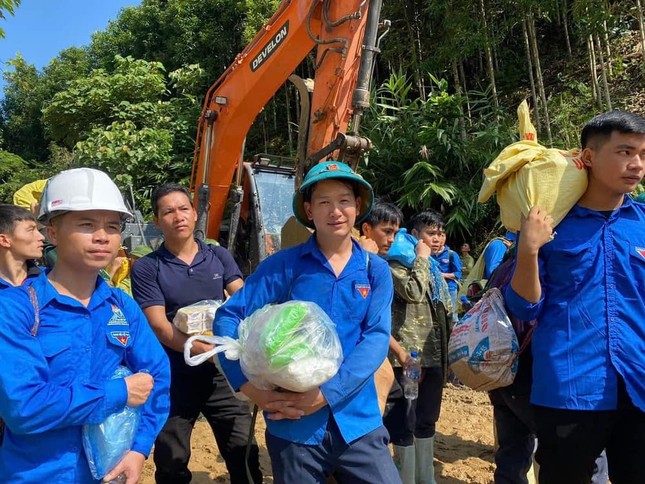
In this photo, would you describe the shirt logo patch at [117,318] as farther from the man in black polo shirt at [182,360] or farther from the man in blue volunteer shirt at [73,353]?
the man in black polo shirt at [182,360]

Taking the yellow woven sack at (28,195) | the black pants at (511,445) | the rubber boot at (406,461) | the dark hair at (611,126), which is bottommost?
the rubber boot at (406,461)

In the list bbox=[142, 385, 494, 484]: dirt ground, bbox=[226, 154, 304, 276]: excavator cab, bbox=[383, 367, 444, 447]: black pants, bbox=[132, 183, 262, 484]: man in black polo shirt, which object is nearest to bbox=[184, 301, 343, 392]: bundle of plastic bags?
bbox=[132, 183, 262, 484]: man in black polo shirt

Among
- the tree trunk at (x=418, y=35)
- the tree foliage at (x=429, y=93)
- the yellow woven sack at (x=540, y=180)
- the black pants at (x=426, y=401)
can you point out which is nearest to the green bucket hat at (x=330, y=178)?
the yellow woven sack at (x=540, y=180)

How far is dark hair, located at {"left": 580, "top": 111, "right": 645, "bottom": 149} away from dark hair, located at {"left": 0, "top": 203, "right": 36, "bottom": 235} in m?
2.97

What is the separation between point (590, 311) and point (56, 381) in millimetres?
1828

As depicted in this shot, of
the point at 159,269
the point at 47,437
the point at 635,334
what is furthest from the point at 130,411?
the point at 635,334

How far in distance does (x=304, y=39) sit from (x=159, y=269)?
3.03 m

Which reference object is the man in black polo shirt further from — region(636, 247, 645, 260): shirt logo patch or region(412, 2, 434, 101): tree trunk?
region(412, 2, 434, 101): tree trunk

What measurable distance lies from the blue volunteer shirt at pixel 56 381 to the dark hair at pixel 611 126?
1.85 meters

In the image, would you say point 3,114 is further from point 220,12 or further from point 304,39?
point 304,39

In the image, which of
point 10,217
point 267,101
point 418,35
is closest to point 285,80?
point 267,101

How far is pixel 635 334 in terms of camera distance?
1937mm

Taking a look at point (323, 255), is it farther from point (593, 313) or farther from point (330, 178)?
point (593, 313)

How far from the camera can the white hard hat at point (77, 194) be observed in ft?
5.62
